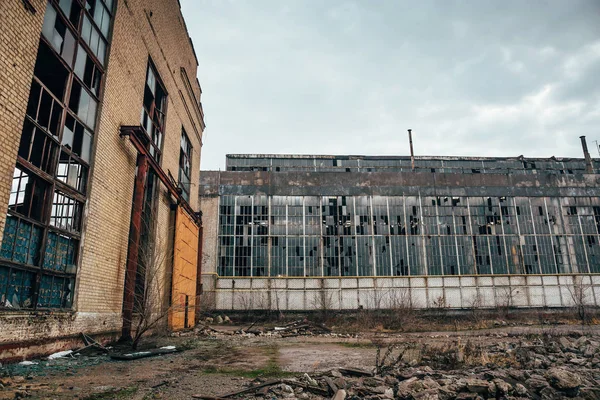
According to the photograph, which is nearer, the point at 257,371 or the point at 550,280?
the point at 257,371

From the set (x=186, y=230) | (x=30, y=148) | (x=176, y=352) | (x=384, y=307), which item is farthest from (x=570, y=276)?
(x=30, y=148)

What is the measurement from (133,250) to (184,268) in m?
6.14

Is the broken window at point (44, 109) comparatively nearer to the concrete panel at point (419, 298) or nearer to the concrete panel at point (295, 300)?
the concrete panel at point (295, 300)

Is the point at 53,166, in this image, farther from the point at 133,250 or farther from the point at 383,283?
the point at 383,283

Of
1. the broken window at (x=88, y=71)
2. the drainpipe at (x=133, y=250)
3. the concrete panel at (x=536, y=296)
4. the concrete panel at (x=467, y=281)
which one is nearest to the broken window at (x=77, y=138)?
the broken window at (x=88, y=71)

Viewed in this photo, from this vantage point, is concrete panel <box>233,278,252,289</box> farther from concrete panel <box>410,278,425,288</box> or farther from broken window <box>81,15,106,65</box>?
broken window <box>81,15,106,65</box>

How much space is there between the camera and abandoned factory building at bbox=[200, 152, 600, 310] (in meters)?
26.7

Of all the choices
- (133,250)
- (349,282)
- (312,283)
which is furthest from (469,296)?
(133,250)

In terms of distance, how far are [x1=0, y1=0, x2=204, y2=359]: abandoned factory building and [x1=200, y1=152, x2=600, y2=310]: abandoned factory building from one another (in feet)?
41.4

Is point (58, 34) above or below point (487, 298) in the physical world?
above

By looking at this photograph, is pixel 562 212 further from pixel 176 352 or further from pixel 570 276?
pixel 176 352

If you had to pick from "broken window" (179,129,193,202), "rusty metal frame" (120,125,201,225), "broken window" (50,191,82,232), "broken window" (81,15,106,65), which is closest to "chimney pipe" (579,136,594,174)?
"broken window" (179,129,193,202)

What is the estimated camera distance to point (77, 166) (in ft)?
30.0

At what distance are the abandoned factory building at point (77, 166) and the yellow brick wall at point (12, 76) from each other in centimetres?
2
